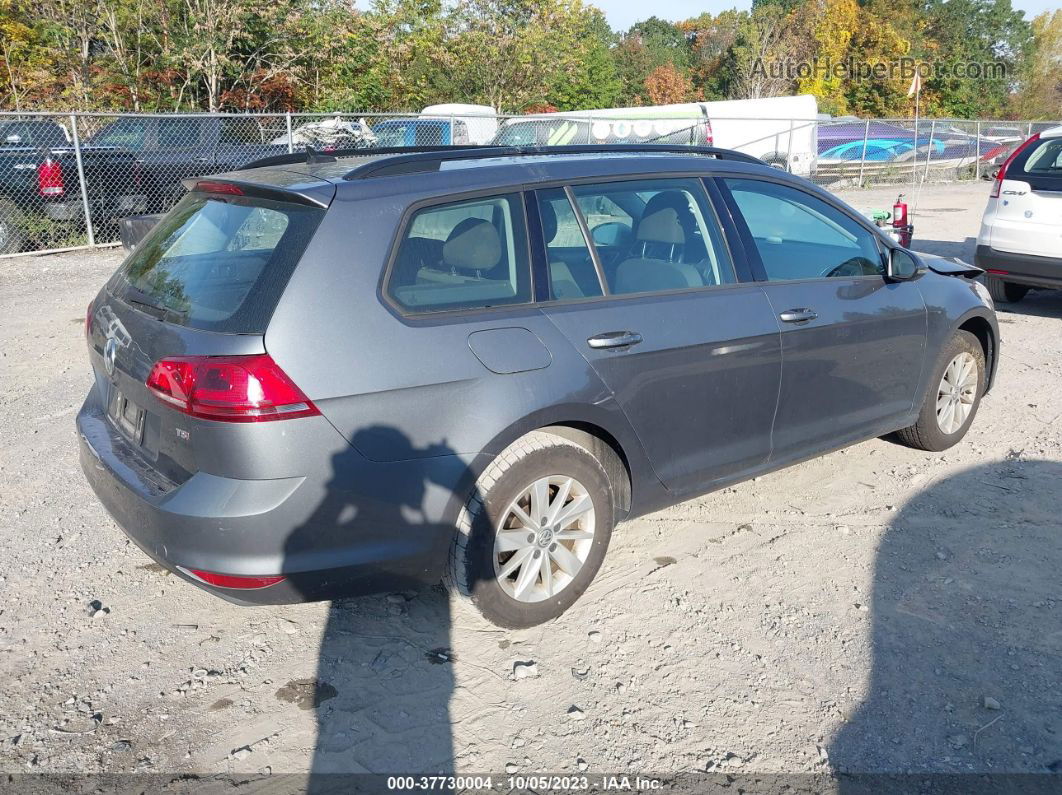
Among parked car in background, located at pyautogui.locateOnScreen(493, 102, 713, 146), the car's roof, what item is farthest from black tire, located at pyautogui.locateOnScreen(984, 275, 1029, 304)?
parked car in background, located at pyautogui.locateOnScreen(493, 102, 713, 146)

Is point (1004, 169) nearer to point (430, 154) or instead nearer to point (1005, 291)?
point (1005, 291)

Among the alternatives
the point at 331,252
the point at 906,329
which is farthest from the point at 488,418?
the point at 906,329

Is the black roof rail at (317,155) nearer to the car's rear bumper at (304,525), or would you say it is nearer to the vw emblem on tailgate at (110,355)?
the vw emblem on tailgate at (110,355)

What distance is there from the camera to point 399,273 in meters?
3.11

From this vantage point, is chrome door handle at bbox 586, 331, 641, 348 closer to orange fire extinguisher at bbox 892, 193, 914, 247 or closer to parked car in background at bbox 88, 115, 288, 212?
orange fire extinguisher at bbox 892, 193, 914, 247

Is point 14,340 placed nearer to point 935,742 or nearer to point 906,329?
point 906,329

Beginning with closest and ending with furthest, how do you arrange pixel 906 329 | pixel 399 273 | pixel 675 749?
1. pixel 675 749
2. pixel 399 273
3. pixel 906 329

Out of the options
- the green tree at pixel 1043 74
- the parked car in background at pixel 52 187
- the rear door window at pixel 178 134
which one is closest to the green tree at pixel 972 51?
the green tree at pixel 1043 74

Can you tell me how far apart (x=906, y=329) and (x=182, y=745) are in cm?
384

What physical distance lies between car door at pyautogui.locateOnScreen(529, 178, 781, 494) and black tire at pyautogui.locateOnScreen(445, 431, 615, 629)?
31 centimetres

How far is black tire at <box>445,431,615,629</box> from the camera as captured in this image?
322 centimetres

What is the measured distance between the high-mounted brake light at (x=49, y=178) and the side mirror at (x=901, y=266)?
11.3 metres

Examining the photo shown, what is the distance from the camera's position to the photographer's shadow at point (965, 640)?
2.87 meters

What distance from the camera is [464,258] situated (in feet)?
10.9
